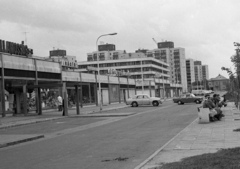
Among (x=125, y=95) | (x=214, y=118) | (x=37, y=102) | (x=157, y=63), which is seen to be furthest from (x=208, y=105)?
(x=157, y=63)

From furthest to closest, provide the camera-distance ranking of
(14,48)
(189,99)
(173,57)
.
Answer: (173,57) → (189,99) → (14,48)

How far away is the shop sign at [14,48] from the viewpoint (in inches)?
1296

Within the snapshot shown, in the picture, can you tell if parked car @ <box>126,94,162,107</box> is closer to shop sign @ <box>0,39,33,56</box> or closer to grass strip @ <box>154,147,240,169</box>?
shop sign @ <box>0,39,33,56</box>

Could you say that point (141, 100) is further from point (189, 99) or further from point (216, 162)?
point (216, 162)

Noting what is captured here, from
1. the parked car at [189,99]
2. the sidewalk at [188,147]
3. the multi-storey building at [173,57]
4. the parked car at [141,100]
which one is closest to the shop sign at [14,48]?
the parked car at [141,100]

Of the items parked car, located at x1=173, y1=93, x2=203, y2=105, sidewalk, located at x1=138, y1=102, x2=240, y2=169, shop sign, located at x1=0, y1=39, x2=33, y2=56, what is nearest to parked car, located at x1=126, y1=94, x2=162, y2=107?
parked car, located at x1=173, y1=93, x2=203, y2=105

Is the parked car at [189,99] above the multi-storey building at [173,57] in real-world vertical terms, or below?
below

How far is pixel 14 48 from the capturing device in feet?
113

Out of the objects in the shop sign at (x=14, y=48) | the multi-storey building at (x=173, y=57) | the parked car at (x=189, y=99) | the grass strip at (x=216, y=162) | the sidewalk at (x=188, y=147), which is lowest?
the sidewalk at (x=188, y=147)

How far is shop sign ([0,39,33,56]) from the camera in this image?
32925 millimetres

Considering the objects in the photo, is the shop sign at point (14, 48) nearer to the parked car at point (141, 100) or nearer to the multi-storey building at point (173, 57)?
the parked car at point (141, 100)

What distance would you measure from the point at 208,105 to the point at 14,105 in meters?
22.9

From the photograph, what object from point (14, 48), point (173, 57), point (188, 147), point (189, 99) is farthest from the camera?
point (173, 57)

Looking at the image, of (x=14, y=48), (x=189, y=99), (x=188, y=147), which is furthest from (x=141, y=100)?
(x=188, y=147)
